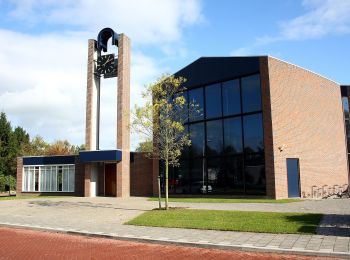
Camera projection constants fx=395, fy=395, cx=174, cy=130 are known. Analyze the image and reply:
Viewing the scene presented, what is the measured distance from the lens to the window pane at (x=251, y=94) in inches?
1093

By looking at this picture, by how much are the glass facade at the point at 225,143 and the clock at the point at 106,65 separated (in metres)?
7.81

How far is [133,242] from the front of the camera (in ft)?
41.5

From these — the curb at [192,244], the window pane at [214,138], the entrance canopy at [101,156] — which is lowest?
the curb at [192,244]

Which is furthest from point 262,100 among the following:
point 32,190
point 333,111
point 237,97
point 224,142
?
point 32,190

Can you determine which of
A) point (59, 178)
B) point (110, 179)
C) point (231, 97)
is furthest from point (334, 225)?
point (59, 178)

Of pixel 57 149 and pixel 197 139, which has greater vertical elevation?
pixel 57 149

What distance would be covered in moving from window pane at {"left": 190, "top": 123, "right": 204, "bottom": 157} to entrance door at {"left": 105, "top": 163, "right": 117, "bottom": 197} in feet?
27.4

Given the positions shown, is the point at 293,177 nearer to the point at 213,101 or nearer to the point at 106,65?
the point at 213,101

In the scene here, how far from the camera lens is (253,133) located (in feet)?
90.8

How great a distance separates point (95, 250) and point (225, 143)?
62.0 feet

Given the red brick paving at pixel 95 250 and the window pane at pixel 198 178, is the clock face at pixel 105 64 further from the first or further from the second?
the red brick paving at pixel 95 250

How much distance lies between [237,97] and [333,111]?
33.7ft

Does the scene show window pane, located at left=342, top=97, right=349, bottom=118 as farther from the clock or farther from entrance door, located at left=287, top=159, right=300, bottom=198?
the clock

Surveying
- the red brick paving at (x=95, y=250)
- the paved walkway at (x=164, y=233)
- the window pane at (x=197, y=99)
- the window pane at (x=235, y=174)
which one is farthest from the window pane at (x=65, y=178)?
the red brick paving at (x=95, y=250)
